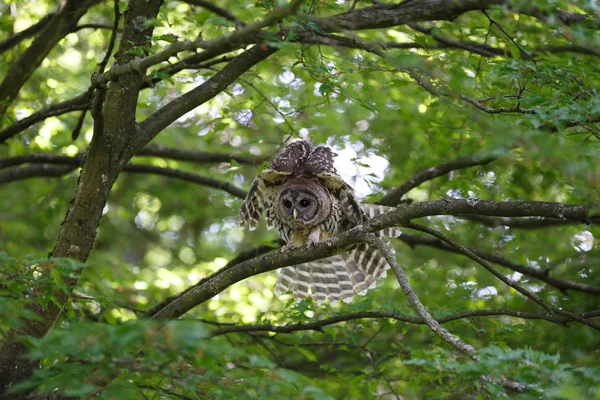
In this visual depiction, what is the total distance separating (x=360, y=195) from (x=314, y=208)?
1019mm

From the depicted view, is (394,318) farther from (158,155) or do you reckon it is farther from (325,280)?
(158,155)

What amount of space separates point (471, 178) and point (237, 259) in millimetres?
2520

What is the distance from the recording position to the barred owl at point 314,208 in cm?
653

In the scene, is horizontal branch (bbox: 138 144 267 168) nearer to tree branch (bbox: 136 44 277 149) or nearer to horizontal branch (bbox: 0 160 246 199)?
horizontal branch (bbox: 0 160 246 199)

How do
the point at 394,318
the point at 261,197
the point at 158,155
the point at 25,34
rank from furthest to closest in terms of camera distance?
the point at 158,155
the point at 25,34
the point at 261,197
the point at 394,318

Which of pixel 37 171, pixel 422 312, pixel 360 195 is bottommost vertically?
pixel 422 312

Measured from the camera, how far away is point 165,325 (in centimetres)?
316

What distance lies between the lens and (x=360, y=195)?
24.3ft

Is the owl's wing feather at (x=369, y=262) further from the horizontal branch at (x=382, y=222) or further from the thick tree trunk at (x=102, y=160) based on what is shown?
the thick tree trunk at (x=102, y=160)

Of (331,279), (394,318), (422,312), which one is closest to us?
(422,312)

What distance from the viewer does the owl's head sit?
6.51 metres

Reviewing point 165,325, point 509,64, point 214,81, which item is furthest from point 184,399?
point 509,64

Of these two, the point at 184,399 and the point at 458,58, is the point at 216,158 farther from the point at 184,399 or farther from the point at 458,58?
the point at 184,399

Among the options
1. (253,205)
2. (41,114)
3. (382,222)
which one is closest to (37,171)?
(41,114)
